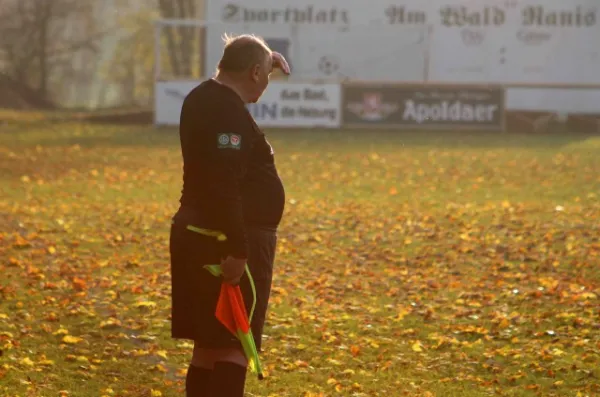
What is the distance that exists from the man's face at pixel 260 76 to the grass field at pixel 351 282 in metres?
2.77

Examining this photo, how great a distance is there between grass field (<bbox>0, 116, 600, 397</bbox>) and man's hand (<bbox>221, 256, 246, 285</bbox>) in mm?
2457

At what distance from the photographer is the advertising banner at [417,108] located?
111 feet

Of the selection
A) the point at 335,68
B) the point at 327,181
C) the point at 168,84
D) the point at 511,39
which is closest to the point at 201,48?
the point at 335,68

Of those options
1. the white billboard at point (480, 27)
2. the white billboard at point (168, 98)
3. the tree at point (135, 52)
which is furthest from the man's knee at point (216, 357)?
the tree at point (135, 52)

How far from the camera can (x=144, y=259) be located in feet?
44.7

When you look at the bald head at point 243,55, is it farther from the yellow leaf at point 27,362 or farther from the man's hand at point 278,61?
the yellow leaf at point 27,362

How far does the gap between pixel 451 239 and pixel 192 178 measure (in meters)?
9.89

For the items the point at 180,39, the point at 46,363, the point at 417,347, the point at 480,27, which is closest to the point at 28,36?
the point at 180,39

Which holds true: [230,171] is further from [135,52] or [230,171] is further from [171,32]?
[135,52]

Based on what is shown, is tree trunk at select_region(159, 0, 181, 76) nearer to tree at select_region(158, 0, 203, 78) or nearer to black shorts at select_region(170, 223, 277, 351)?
tree at select_region(158, 0, 203, 78)

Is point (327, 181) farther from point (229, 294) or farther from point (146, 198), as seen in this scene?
point (229, 294)

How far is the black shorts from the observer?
5.74m

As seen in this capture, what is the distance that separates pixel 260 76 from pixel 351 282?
274 inches

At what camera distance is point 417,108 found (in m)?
33.9
